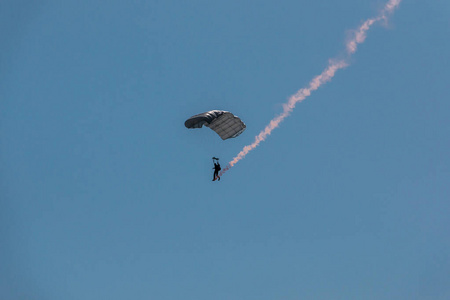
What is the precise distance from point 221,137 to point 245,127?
245cm

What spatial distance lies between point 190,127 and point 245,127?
5.92m

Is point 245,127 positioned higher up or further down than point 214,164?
higher up

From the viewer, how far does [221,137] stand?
60.5 m

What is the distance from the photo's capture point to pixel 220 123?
5934 cm

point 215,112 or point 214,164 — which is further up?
point 215,112

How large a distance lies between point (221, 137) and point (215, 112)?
10.7 ft

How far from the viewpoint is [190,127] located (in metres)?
57.5

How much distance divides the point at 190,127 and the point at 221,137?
4103mm

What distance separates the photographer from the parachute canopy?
187ft

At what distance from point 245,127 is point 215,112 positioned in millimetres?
4003

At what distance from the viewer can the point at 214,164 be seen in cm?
5838

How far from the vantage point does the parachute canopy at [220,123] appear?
57031 mm

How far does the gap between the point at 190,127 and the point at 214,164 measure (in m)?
4.02

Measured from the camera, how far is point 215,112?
58.1 meters
